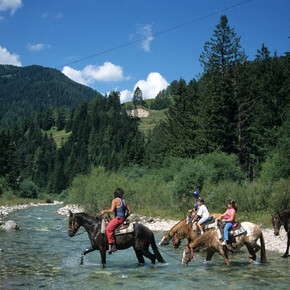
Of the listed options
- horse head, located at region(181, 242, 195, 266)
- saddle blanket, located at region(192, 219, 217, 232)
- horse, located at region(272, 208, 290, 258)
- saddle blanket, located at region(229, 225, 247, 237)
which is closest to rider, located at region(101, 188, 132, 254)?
horse head, located at region(181, 242, 195, 266)

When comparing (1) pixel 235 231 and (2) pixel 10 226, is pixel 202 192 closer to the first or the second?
(2) pixel 10 226

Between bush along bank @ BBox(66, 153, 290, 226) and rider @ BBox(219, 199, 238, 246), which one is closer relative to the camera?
rider @ BBox(219, 199, 238, 246)

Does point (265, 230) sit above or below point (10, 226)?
above

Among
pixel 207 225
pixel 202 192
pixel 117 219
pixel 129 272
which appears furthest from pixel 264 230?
pixel 117 219

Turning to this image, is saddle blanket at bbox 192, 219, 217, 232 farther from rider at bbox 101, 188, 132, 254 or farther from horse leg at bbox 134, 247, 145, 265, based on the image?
rider at bbox 101, 188, 132, 254

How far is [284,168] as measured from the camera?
30.8 meters

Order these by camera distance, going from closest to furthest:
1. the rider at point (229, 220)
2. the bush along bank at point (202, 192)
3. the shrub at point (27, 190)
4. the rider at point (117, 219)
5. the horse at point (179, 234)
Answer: the rider at point (117, 219)
the rider at point (229, 220)
the horse at point (179, 234)
the bush along bank at point (202, 192)
the shrub at point (27, 190)

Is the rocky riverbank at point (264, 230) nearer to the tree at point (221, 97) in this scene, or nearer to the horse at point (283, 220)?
the horse at point (283, 220)

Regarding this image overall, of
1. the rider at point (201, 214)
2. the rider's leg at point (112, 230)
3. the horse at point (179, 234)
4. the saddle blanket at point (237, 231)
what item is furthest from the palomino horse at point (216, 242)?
the rider's leg at point (112, 230)

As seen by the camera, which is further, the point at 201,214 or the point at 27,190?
the point at 27,190

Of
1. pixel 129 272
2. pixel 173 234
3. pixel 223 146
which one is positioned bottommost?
pixel 129 272

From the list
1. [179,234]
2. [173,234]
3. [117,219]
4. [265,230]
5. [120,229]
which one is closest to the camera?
[117,219]

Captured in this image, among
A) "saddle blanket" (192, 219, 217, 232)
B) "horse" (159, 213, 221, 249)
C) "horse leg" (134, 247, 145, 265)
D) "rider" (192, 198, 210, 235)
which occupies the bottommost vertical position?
"horse leg" (134, 247, 145, 265)

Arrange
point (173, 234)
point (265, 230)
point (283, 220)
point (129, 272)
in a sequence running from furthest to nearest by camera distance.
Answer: point (265, 230) < point (173, 234) < point (283, 220) < point (129, 272)
